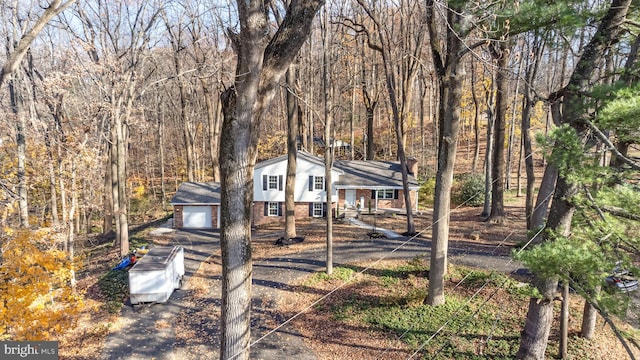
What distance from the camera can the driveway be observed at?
852cm

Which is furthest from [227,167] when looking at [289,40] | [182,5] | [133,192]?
[133,192]

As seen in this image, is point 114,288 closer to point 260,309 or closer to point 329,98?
point 260,309

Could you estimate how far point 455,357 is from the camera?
24.7 ft

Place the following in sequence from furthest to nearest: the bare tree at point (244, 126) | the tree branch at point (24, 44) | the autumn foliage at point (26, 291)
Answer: the autumn foliage at point (26, 291)
the tree branch at point (24, 44)
the bare tree at point (244, 126)

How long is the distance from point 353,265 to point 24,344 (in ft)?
31.1

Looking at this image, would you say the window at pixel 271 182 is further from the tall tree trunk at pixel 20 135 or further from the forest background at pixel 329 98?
the tall tree trunk at pixel 20 135

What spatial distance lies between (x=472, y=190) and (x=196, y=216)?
18135 mm

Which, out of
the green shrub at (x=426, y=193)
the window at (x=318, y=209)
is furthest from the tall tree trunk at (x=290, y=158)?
the green shrub at (x=426, y=193)

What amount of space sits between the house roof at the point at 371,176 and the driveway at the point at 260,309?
294 inches

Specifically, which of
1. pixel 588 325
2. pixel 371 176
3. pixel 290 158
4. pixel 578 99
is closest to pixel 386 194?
pixel 371 176

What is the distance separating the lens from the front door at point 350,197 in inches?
938

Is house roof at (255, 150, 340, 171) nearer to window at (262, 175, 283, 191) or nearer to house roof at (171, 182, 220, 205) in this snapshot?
window at (262, 175, 283, 191)

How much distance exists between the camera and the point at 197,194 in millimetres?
22375

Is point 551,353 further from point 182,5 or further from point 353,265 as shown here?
point 182,5
